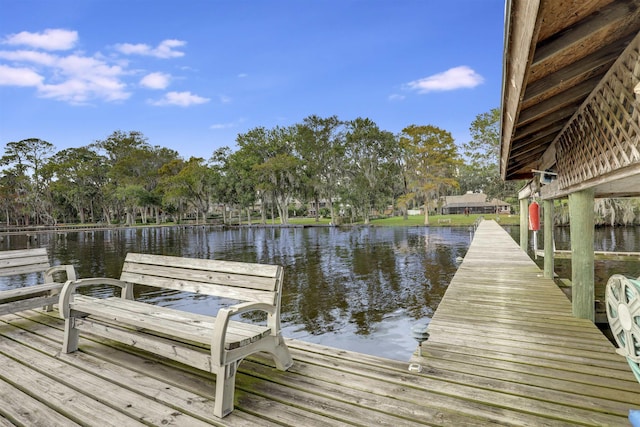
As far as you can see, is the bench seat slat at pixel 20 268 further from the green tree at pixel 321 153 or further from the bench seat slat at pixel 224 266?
→ the green tree at pixel 321 153

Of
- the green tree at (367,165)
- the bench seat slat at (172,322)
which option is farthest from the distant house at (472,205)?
the bench seat slat at (172,322)

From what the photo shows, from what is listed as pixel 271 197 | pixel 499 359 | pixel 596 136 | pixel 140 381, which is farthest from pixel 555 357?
pixel 271 197

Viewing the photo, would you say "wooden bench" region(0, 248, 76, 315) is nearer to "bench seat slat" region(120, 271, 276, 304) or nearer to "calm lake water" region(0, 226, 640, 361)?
"bench seat slat" region(120, 271, 276, 304)

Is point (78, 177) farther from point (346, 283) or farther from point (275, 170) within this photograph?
point (346, 283)

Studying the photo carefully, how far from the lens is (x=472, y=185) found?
7781 cm

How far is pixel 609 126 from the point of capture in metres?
3.17

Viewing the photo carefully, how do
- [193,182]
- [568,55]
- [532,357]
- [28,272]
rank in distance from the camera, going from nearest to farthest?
1. [568,55]
2. [532,357]
3. [28,272]
4. [193,182]

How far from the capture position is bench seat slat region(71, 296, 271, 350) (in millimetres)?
2420

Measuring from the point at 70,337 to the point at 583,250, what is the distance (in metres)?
6.12

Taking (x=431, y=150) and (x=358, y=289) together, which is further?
(x=431, y=150)

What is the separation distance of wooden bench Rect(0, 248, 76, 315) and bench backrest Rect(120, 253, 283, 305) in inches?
36.7

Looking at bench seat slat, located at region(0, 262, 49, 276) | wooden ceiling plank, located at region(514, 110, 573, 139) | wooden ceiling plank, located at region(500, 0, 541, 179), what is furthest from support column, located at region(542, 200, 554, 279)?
bench seat slat, located at region(0, 262, 49, 276)

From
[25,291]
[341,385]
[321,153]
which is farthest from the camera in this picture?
[321,153]

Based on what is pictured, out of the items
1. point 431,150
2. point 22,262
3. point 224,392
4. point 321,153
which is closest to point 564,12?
point 224,392
